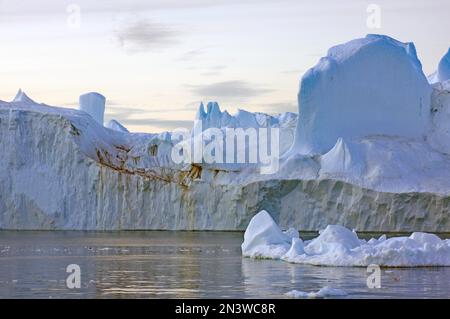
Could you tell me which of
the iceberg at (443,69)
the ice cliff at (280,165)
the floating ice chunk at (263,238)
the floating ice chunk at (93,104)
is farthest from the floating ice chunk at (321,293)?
the floating ice chunk at (93,104)

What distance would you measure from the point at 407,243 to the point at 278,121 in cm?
2498

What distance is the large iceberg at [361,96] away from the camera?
3531 centimetres

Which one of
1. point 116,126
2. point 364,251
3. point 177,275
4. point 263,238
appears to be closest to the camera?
point 177,275

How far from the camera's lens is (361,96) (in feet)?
118

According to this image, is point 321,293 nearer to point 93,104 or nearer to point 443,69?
point 443,69

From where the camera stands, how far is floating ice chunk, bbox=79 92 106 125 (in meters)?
46.8

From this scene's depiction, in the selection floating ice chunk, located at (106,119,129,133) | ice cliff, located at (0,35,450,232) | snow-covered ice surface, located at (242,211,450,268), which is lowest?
snow-covered ice surface, located at (242,211,450,268)

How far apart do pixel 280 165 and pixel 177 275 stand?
18.1m

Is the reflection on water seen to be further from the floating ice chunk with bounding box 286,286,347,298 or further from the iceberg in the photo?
the iceberg

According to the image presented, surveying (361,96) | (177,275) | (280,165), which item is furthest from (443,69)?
(177,275)

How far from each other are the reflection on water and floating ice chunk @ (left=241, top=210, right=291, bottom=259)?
1.34ft

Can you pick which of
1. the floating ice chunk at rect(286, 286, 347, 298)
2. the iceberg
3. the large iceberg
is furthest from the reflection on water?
the iceberg

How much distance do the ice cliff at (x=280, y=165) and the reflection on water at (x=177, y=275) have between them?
864 cm
